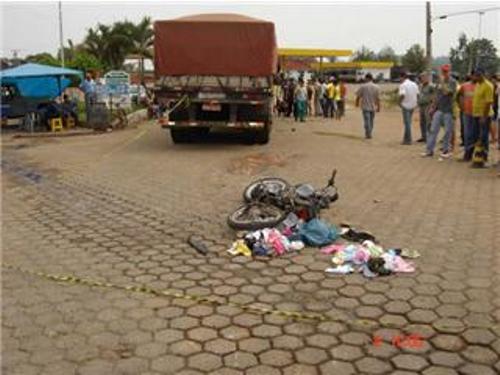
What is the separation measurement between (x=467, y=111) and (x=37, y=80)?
12586mm

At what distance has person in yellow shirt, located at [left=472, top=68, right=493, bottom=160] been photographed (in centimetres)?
945

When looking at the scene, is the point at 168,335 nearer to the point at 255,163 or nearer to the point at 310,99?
the point at 255,163

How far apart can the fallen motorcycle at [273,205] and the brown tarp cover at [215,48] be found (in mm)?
5706

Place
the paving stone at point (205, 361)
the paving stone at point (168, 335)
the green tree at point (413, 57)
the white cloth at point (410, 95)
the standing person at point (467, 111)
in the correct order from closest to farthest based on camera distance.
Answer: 1. the paving stone at point (205, 361)
2. the paving stone at point (168, 335)
3. the standing person at point (467, 111)
4. the white cloth at point (410, 95)
5. the green tree at point (413, 57)

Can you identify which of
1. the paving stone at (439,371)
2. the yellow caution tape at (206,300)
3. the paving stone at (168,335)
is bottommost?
the paving stone at (439,371)

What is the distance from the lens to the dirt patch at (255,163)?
9885 millimetres

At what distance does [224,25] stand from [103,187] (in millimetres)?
5248

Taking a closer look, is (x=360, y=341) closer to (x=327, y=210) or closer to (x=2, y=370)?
(x=2, y=370)

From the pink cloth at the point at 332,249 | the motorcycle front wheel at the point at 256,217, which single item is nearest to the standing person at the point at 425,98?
the motorcycle front wheel at the point at 256,217

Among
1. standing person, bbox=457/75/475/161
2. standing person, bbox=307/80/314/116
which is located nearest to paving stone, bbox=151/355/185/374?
standing person, bbox=457/75/475/161

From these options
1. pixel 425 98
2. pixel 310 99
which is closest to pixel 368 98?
pixel 425 98

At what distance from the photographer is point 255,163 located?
1065 cm

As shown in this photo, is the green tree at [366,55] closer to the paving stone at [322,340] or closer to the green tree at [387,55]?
the green tree at [387,55]

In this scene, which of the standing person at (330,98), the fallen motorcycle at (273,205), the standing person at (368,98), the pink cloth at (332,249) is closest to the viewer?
the pink cloth at (332,249)
